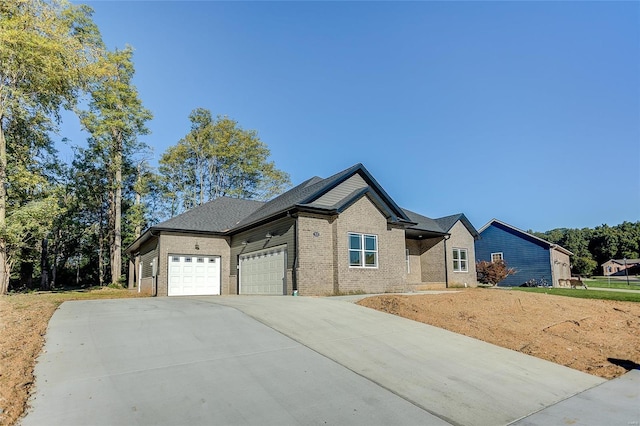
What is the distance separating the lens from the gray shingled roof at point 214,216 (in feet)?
64.2

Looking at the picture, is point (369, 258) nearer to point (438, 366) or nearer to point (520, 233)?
point (438, 366)

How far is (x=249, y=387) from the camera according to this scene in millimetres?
4973

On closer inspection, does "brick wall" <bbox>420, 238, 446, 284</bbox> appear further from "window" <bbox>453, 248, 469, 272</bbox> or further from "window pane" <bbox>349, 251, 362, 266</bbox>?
"window pane" <bbox>349, 251, 362, 266</bbox>

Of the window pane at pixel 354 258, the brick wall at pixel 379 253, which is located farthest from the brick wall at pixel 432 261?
the window pane at pixel 354 258

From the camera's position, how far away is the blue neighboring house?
2978 centimetres

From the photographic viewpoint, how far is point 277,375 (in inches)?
215

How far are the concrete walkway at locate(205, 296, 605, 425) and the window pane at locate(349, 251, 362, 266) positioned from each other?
631cm

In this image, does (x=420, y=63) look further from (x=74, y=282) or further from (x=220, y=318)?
(x=74, y=282)

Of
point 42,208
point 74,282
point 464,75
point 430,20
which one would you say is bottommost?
point 74,282

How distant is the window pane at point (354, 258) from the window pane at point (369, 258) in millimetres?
401

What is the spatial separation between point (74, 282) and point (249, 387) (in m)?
45.6

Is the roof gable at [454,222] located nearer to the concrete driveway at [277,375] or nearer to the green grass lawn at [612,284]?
the green grass lawn at [612,284]

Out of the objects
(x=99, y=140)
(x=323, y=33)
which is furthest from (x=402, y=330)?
(x=99, y=140)

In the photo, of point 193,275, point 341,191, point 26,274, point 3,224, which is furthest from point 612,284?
point 26,274
